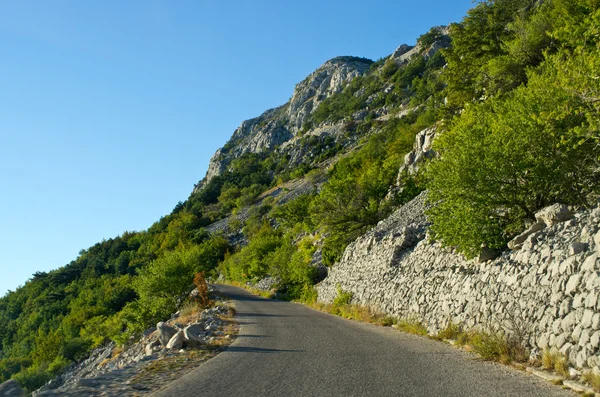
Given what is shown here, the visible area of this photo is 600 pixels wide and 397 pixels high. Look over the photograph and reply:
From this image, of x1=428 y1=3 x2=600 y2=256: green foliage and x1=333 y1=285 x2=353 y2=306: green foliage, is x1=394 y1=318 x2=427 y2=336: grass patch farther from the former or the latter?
x1=333 y1=285 x2=353 y2=306: green foliage

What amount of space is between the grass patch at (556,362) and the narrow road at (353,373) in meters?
0.40

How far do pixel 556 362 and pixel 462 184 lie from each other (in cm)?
594

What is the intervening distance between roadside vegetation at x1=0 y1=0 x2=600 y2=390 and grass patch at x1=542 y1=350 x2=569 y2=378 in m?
0.09

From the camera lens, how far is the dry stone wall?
249 inches

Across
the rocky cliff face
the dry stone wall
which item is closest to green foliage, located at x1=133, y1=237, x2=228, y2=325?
the dry stone wall

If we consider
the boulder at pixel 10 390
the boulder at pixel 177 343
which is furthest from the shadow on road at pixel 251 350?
the boulder at pixel 10 390

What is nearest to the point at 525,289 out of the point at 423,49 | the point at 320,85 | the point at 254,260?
the point at 254,260

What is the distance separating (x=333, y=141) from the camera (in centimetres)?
11731

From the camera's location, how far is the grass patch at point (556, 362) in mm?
6086

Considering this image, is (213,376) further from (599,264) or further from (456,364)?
(599,264)

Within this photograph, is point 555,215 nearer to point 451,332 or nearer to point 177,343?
point 451,332

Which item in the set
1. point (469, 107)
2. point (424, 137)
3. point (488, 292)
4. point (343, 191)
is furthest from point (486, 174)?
point (424, 137)

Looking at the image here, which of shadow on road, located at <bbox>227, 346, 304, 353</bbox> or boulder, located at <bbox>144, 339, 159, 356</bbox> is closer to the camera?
shadow on road, located at <bbox>227, 346, 304, 353</bbox>

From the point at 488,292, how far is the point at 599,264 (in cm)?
336
